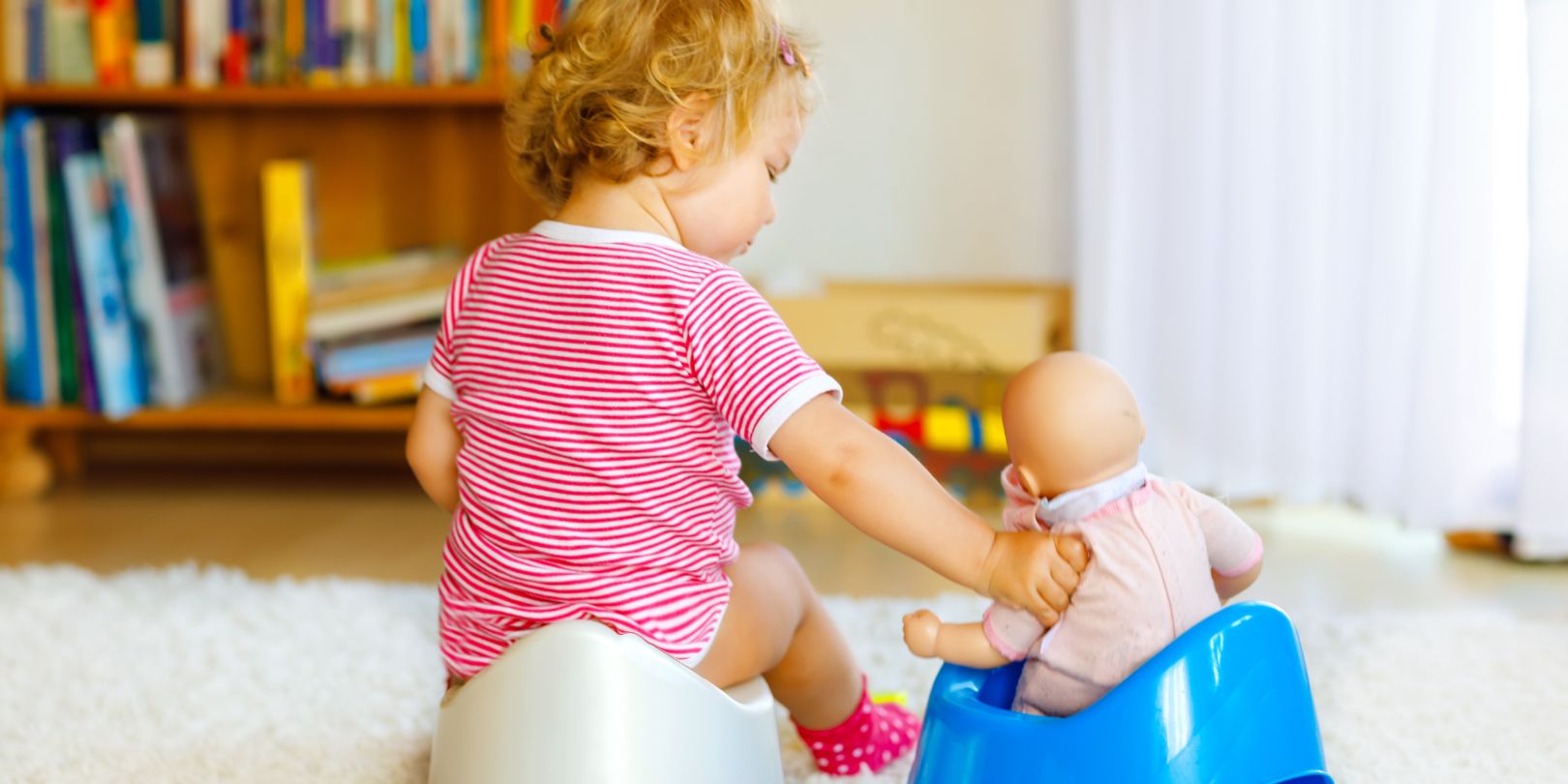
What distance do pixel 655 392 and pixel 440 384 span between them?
0.21 meters

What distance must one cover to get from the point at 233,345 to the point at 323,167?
0.31 m

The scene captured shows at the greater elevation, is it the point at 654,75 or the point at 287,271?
the point at 654,75

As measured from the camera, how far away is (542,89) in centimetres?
95

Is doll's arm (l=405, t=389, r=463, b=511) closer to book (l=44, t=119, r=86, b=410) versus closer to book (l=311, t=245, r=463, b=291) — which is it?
book (l=311, t=245, r=463, b=291)

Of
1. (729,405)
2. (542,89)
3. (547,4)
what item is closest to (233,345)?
(547,4)

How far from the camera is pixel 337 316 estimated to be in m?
1.98

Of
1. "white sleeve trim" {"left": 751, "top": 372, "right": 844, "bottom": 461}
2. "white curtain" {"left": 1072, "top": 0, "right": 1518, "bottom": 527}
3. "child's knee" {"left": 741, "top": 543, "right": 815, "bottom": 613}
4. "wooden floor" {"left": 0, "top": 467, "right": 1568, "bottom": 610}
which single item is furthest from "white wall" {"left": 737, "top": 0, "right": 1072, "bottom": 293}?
"white sleeve trim" {"left": 751, "top": 372, "right": 844, "bottom": 461}

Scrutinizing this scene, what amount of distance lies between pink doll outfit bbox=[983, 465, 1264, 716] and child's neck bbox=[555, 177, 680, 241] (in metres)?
0.29

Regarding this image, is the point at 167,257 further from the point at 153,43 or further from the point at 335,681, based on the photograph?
the point at 335,681

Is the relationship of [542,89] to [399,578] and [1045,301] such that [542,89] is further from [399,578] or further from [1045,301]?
[1045,301]

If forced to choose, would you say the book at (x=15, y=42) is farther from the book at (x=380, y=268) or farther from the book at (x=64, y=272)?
the book at (x=380, y=268)

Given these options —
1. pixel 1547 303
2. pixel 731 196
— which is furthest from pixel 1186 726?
pixel 1547 303

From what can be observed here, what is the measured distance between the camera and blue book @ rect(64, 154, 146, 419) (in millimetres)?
1973

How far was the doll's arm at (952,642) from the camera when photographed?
84cm
